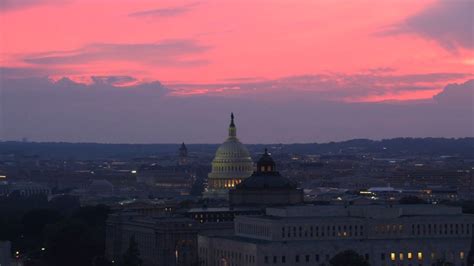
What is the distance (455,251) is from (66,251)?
3301 centimetres

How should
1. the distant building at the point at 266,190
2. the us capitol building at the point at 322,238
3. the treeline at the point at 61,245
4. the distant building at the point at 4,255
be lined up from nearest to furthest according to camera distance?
the distant building at the point at 4,255, the us capitol building at the point at 322,238, the treeline at the point at 61,245, the distant building at the point at 266,190

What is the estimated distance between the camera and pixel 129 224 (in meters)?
174

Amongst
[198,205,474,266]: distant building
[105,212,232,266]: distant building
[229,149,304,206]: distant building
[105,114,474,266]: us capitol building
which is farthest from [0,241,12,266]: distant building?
[229,149,304,206]: distant building

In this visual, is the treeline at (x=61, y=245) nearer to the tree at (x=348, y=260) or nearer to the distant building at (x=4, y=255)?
the distant building at (x=4, y=255)

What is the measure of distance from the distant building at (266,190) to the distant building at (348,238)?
30893 millimetres

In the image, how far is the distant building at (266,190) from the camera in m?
180

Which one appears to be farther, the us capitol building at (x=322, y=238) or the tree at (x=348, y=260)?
the us capitol building at (x=322, y=238)

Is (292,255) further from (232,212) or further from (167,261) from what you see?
(232,212)

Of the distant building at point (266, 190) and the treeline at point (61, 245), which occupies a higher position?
the distant building at point (266, 190)

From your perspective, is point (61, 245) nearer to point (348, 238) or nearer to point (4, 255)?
point (4, 255)

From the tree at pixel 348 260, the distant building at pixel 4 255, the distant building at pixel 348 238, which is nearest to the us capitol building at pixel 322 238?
the distant building at pixel 348 238

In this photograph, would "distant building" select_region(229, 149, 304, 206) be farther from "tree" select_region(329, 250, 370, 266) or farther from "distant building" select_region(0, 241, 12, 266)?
"tree" select_region(329, 250, 370, 266)

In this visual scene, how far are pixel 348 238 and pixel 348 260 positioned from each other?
50.8 ft

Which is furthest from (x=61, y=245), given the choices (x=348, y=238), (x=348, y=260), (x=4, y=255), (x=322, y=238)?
(x=348, y=260)
